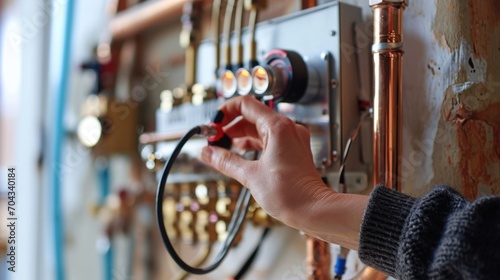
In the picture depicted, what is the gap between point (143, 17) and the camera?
3.43 ft

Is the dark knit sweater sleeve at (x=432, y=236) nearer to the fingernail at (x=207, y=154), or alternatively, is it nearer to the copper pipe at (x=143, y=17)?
the fingernail at (x=207, y=154)

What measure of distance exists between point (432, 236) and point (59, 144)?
84cm

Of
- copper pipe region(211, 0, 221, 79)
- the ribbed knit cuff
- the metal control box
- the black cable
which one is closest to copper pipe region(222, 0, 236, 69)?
copper pipe region(211, 0, 221, 79)

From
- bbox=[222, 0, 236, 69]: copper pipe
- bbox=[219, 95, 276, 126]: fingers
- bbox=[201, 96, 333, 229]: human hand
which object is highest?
bbox=[222, 0, 236, 69]: copper pipe

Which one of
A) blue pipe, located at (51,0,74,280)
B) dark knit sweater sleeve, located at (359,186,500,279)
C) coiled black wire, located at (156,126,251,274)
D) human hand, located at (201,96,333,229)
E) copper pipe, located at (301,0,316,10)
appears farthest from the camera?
blue pipe, located at (51,0,74,280)

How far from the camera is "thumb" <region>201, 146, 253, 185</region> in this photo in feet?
2.00

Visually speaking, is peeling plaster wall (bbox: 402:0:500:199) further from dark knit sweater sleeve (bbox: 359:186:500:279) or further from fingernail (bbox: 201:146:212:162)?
fingernail (bbox: 201:146:212:162)

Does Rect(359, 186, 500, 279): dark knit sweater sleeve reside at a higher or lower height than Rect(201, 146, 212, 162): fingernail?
lower

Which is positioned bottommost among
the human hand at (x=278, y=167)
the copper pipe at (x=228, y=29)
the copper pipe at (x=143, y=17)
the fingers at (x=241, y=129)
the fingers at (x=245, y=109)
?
the human hand at (x=278, y=167)

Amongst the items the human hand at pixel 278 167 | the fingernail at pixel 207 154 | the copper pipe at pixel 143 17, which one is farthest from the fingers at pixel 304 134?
the copper pipe at pixel 143 17

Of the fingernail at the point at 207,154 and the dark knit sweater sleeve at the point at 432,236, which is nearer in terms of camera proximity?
the dark knit sweater sleeve at the point at 432,236

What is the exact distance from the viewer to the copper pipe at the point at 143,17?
3.28ft

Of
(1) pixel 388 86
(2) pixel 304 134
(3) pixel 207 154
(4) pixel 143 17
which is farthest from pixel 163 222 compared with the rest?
(4) pixel 143 17

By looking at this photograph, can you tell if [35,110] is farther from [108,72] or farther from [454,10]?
[454,10]
